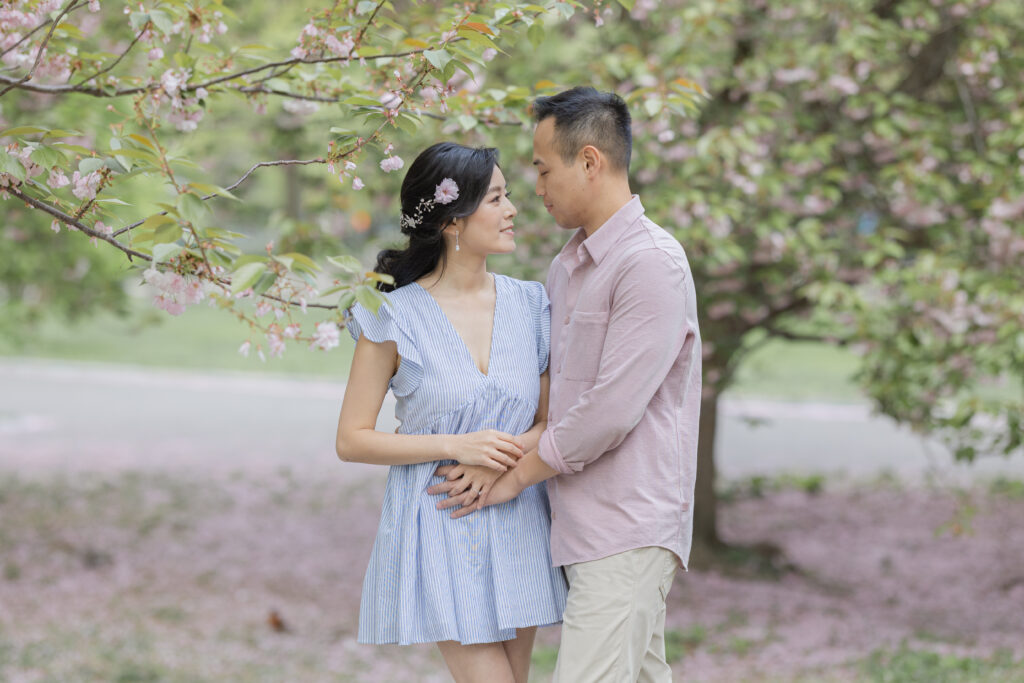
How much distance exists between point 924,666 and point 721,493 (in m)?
4.12

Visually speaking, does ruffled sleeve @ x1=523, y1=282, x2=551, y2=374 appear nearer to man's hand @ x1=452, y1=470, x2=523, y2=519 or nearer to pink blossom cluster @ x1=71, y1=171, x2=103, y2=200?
man's hand @ x1=452, y1=470, x2=523, y2=519

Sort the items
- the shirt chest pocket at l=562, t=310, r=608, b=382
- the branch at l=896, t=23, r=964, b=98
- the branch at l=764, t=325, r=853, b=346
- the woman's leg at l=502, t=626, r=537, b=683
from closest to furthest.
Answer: the shirt chest pocket at l=562, t=310, r=608, b=382
the woman's leg at l=502, t=626, r=537, b=683
the branch at l=896, t=23, r=964, b=98
the branch at l=764, t=325, r=853, b=346

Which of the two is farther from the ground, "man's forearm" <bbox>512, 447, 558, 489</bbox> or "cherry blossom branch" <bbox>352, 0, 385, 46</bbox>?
"cherry blossom branch" <bbox>352, 0, 385, 46</bbox>

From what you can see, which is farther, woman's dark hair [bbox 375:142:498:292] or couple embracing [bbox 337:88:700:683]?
woman's dark hair [bbox 375:142:498:292]

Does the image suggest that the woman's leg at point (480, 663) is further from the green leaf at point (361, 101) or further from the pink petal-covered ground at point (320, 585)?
the pink petal-covered ground at point (320, 585)

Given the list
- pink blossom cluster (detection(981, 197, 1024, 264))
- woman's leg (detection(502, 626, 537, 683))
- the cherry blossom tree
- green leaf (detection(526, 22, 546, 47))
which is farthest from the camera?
pink blossom cluster (detection(981, 197, 1024, 264))

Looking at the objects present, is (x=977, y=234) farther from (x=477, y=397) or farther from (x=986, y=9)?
(x=477, y=397)

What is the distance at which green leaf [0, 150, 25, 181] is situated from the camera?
2.24 m

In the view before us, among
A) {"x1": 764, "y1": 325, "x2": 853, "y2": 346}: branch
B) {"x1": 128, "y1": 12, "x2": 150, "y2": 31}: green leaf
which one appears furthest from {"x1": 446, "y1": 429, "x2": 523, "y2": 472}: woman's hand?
{"x1": 764, "y1": 325, "x2": 853, "y2": 346}: branch

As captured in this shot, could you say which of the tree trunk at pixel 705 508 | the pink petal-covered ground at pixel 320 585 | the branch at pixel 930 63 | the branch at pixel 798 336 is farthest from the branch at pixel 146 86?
the tree trunk at pixel 705 508

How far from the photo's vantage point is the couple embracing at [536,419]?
2287 mm

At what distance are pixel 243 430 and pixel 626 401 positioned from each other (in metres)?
11.3

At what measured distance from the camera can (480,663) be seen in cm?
248

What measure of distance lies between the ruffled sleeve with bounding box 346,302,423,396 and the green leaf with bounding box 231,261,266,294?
1.72 ft
